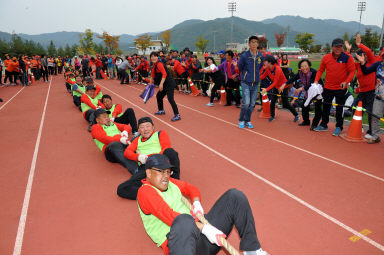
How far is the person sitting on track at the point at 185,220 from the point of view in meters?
2.24

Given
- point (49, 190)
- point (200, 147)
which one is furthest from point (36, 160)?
point (200, 147)

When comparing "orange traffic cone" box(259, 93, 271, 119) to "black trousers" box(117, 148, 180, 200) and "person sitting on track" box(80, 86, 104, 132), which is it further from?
"black trousers" box(117, 148, 180, 200)

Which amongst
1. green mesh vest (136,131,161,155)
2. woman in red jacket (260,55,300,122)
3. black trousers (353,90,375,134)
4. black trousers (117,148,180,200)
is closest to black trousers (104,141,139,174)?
green mesh vest (136,131,161,155)

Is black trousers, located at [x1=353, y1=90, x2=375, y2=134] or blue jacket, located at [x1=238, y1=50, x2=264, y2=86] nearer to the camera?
black trousers, located at [x1=353, y1=90, x2=375, y2=134]

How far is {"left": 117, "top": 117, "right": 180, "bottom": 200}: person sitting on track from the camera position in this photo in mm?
3943

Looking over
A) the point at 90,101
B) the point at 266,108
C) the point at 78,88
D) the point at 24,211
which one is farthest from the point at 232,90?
the point at 24,211

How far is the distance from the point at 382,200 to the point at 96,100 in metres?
7.43

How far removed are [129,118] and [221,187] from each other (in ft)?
11.1

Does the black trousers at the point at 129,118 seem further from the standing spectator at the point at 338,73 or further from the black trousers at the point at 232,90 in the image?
the black trousers at the point at 232,90

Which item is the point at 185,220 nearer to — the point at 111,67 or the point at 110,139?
the point at 110,139

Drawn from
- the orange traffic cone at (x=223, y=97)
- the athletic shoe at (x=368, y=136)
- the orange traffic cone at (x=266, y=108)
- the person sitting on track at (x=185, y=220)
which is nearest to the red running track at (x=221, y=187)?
the athletic shoe at (x=368, y=136)

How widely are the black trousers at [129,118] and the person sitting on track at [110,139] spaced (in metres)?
0.87

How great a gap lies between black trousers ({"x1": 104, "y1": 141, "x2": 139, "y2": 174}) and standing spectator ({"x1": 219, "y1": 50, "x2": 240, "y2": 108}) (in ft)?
19.3

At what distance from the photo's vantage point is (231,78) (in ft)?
33.3
